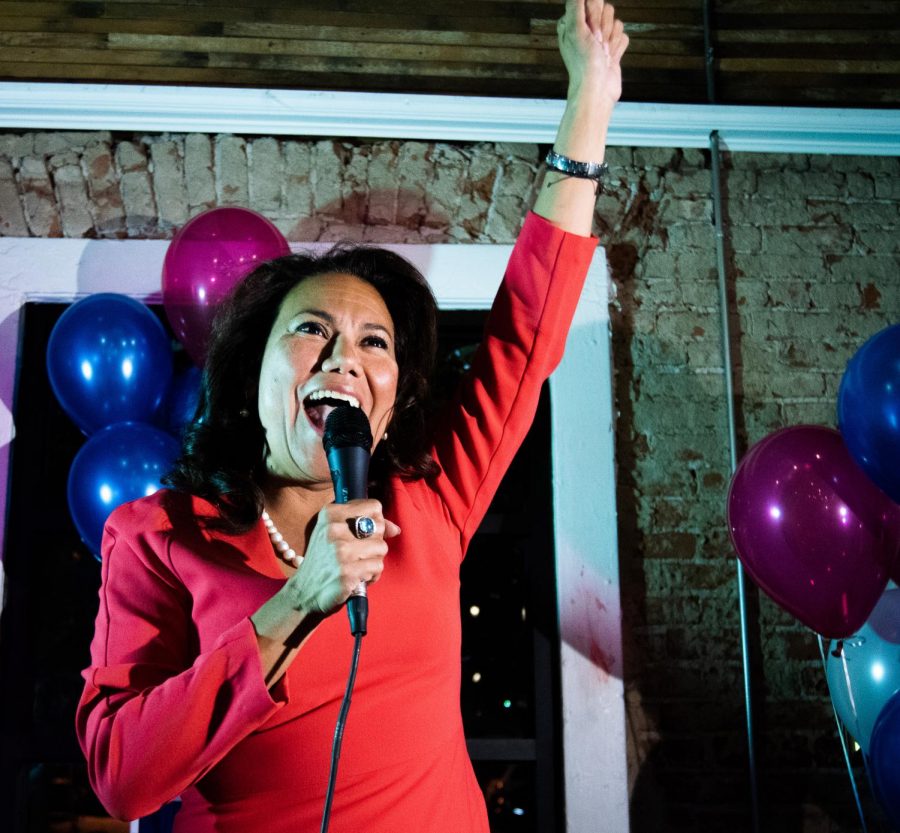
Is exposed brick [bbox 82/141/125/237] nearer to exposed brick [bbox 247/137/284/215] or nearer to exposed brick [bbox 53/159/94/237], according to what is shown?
exposed brick [bbox 53/159/94/237]

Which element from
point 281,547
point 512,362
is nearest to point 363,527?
point 281,547

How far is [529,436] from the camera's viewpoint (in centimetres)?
276

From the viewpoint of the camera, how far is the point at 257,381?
1.60 metres

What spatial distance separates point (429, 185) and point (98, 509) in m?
1.36

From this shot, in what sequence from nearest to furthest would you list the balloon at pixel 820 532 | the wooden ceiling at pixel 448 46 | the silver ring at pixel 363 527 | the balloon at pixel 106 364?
the silver ring at pixel 363 527, the balloon at pixel 820 532, the balloon at pixel 106 364, the wooden ceiling at pixel 448 46

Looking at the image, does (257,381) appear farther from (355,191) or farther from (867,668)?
(867,668)

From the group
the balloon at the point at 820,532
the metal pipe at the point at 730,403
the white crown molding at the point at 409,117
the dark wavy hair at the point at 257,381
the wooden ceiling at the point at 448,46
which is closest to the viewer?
the dark wavy hair at the point at 257,381

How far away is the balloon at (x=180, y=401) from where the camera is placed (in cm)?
221

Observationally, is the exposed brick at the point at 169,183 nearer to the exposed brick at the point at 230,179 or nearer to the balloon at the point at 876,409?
the exposed brick at the point at 230,179

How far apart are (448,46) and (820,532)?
1911 millimetres

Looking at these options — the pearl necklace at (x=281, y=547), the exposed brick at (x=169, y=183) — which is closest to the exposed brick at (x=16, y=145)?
the exposed brick at (x=169, y=183)

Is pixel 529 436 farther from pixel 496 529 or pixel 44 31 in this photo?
pixel 44 31

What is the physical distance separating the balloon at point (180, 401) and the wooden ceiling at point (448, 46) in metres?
1.08

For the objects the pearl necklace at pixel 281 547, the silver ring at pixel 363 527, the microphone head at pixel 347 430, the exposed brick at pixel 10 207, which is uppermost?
the exposed brick at pixel 10 207
